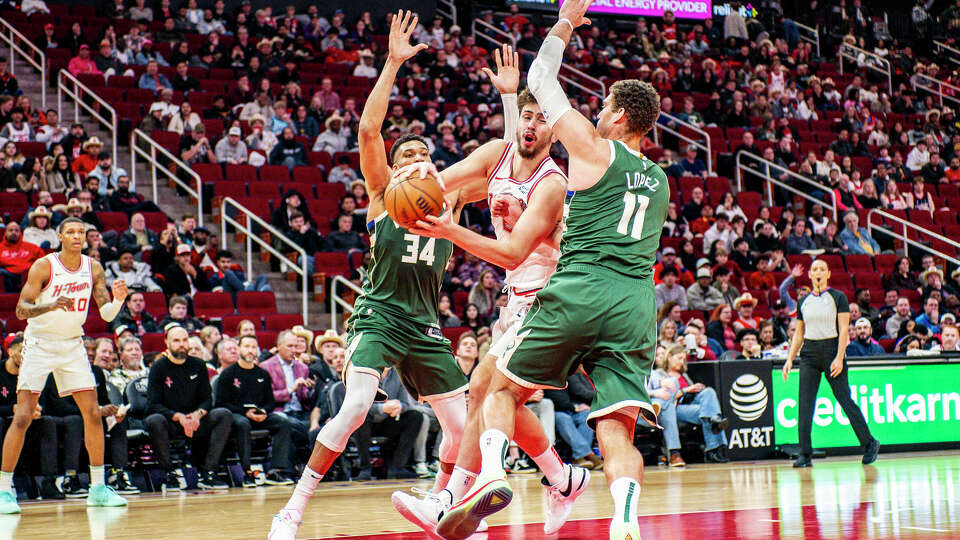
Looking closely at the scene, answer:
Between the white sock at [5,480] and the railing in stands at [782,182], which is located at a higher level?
the railing in stands at [782,182]

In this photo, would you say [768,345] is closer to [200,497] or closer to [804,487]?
[804,487]

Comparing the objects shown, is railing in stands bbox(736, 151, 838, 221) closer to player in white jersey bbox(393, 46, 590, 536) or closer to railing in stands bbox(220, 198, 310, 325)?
railing in stands bbox(220, 198, 310, 325)

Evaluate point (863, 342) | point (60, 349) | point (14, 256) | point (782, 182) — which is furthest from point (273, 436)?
point (782, 182)

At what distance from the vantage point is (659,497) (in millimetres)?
7805

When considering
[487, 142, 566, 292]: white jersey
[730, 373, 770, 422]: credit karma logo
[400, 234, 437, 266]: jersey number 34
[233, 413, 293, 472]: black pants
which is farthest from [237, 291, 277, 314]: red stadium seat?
[487, 142, 566, 292]: white jersey

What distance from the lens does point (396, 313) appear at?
561cm

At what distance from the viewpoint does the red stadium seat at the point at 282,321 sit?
12.6 m

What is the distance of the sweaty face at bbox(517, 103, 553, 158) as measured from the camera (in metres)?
5.18

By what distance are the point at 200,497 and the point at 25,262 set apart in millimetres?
4378

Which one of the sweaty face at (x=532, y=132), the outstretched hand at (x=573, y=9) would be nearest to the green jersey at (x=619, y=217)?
the outstretched hand at (x=573, y=9)

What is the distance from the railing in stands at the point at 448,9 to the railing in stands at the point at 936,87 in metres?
10.9

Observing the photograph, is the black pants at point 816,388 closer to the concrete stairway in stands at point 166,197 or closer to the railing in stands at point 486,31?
the concrete stairway in stands at point 166,197

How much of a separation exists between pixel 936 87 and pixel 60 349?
22761mm

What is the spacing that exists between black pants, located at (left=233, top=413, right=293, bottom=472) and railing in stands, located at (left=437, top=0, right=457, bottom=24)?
14.2 meters
